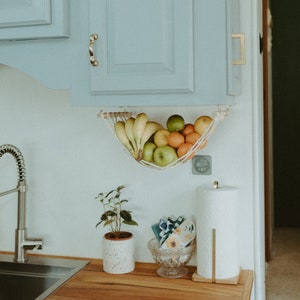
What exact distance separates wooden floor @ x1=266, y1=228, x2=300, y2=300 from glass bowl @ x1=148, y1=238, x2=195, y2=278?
125cm

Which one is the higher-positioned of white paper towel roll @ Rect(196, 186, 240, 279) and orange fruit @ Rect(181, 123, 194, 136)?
orange fruit @ Rect(181, 123, 194, 136)

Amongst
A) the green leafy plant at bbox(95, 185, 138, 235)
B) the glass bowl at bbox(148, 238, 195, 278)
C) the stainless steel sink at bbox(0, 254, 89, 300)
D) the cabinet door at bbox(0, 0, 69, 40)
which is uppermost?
the cabinet door at bbox(0, 0, 69, 40)

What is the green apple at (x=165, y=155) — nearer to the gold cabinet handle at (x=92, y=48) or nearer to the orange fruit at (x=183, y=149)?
the orange fruit at (x=183, y=149)

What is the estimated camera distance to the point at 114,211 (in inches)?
66.2

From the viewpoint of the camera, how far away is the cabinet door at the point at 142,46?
127 centimetres

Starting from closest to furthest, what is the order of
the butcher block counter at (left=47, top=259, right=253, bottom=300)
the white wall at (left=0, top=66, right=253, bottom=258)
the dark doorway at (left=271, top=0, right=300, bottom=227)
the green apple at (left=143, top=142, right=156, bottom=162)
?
the butcher block counter at (left=47, top=259, right=253, bottom=300), the green apple at (left=143, top=142, right=156, bottom=162), the white wall at (left=0, top=66, right=253, bottom=258), the dark doorway at (left=271, top=0, right=300, bottom=227)

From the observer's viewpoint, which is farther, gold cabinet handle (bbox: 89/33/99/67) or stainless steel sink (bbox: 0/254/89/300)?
stainless steel sink (bbox: 0/254/89/300)

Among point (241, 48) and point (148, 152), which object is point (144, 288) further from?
point (241, 48)

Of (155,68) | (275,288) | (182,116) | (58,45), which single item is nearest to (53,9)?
(58,45)

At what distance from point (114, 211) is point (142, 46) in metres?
0.63

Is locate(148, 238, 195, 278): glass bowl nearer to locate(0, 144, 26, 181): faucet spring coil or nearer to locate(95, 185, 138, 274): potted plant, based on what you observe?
locate(95, 185, 138, 274): potted plant

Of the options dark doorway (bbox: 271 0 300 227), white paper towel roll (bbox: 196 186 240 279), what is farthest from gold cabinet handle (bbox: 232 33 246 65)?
dark doorway (bbox: 271 0 300 227)

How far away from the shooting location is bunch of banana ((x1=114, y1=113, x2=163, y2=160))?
1521 mm

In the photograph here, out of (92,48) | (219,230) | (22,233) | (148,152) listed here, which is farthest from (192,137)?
(22,233)
